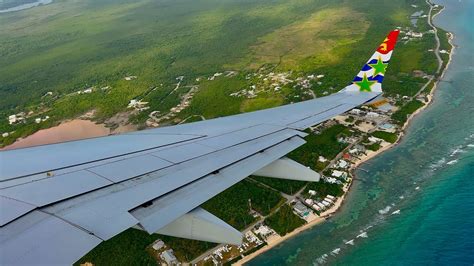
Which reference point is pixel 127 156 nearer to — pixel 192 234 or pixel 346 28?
pixel 192 234

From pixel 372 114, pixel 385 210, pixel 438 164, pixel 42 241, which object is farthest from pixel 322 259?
pixel 372 114

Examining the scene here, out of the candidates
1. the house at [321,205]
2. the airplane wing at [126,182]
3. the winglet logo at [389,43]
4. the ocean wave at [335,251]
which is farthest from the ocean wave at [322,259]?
the winglet logo at [389,43]

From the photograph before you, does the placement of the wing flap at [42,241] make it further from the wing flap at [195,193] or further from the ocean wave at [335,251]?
the ocean wave at [335,251]

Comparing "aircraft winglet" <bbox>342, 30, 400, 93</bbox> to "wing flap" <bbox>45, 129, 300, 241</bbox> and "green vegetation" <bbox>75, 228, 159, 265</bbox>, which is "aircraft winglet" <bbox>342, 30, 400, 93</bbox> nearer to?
"wing flap" <bbox>45, 129, 300, 241</bbox>

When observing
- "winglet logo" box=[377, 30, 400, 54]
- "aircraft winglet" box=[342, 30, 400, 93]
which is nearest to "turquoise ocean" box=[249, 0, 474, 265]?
"aircraft winglet" box=[342, 30, 400, 93]

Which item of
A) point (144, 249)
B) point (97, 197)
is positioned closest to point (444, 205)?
point (144, 249)

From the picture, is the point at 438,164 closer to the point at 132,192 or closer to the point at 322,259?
the point at 322,259
